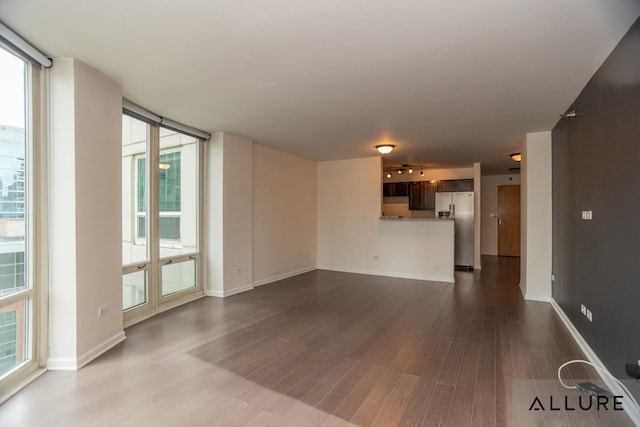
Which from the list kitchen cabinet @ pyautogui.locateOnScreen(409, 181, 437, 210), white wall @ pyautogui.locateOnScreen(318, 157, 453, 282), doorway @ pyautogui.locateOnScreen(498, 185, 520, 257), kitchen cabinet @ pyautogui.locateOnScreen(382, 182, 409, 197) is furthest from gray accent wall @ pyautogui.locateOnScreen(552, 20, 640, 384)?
doorway @ pyautogui.locateOnScreen(498, 185, 520, 257)

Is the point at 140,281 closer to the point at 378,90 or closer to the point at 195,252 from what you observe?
the point at 195,252

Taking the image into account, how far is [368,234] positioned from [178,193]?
3.97 meters

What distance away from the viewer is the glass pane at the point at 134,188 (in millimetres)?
3678

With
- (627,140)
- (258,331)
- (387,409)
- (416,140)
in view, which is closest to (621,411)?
(387,409)

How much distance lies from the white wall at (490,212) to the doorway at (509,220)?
11 cm

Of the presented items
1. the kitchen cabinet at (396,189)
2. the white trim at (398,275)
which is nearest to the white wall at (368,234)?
the white trim at (398,275)

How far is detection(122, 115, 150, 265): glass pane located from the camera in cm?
368

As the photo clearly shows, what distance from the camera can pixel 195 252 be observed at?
4750 millimetres

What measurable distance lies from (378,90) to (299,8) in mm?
1403

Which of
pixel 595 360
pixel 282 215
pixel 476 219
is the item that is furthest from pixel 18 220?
pixel 476 219

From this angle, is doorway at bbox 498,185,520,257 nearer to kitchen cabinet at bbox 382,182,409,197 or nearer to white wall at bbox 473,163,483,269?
white wall at bbox 473,163,483,269

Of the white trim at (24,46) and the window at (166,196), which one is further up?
the white trim at (24,46)

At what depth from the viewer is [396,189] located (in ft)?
29.2

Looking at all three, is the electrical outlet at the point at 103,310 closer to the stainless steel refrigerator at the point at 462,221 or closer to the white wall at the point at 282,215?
the white wall at the point at 282,215
